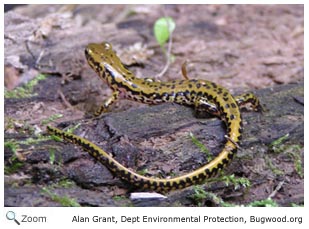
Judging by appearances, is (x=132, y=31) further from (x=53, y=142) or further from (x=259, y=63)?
(x=53, y=142)

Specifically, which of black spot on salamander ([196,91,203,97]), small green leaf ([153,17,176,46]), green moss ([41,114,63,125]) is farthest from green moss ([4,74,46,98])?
black spot on salamander ([196,91,203,97])

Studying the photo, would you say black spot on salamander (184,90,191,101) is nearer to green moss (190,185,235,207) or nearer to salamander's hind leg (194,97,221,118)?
salamander's hind leg (194,97,221,118)

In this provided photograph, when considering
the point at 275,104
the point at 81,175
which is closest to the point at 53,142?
the point at 81,175

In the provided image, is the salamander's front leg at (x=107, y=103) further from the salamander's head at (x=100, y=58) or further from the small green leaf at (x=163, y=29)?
the small green leaf at (x=163, y=29)
